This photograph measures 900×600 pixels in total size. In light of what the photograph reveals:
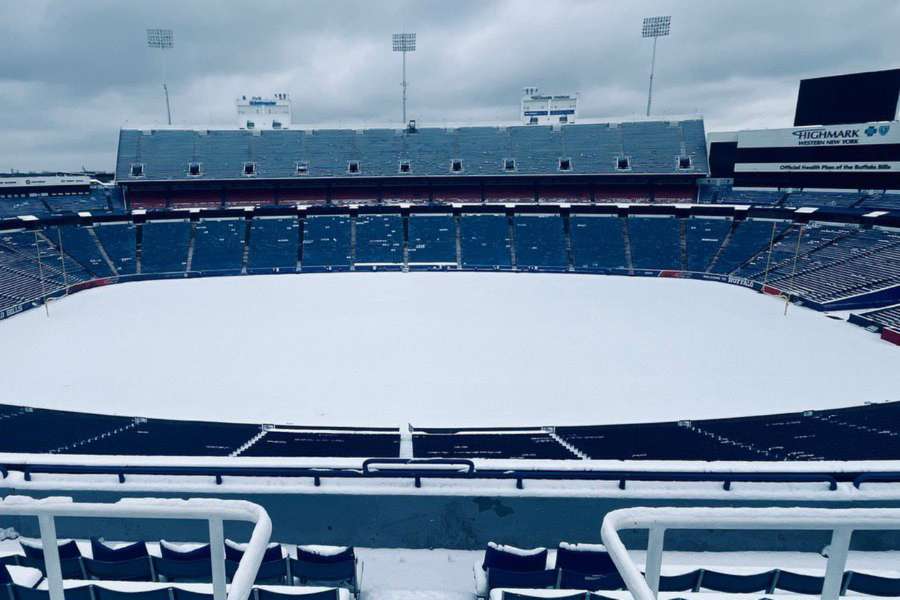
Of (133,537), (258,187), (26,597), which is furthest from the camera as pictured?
(258,187)

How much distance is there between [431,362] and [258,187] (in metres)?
41.5

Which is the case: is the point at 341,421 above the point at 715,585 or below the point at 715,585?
below

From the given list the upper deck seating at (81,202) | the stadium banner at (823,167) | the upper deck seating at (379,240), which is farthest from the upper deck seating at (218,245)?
the stadium banner at (823,167)

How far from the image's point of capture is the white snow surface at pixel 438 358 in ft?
55.1

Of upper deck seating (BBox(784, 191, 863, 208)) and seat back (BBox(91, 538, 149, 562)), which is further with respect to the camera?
upper deck seating (BBox(784, 191, 863, 208))

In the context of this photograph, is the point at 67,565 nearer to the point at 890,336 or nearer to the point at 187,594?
the point at 187,594

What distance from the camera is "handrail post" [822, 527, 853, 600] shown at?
2.78 m

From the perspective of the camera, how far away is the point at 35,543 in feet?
18.9

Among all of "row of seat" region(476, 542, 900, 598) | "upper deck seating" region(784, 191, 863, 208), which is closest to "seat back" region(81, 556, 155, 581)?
"row of seat" region(476, 542, 900, 598)

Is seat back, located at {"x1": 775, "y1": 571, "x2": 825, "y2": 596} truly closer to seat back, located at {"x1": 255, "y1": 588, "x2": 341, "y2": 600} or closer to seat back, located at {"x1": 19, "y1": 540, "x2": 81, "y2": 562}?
seat back, located at {"x1": 255, "y1": 588, "x2": 341, "y2": 600}

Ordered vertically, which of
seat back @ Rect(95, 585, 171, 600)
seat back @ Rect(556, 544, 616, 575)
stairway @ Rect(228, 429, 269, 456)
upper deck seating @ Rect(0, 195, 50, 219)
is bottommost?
stairway @ Rect(228, 429, 269, 456)

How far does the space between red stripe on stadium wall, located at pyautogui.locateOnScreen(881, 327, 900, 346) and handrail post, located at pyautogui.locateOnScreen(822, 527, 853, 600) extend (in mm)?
27382

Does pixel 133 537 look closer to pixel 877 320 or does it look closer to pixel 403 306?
pixel 403 306

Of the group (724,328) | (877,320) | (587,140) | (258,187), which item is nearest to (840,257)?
(877,320)
